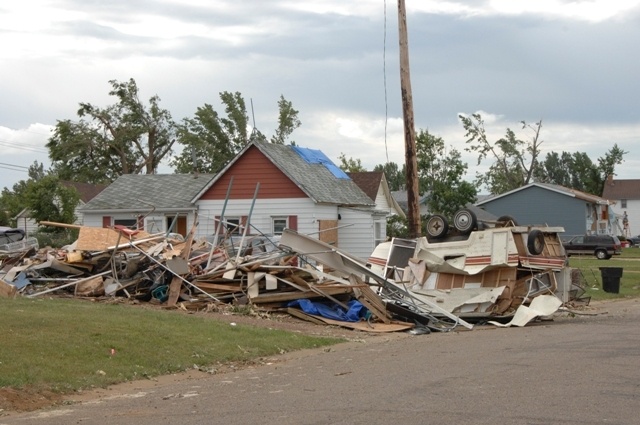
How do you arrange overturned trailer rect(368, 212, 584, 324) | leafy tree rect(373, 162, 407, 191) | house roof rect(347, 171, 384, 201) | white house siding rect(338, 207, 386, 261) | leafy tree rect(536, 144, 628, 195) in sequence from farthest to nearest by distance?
1. leafy tree rect(373, 162, 407, 191)
2. leafy tree rect(536, 144, 628, 195)
3. house roof rect(347, 171, 384, 201)
4. white house siding rect(338, 207, 386, 261)
5. overturned trailer rect(368, 212, 584, 324)

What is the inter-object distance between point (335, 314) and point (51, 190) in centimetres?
3240

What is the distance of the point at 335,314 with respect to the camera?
1989 cm

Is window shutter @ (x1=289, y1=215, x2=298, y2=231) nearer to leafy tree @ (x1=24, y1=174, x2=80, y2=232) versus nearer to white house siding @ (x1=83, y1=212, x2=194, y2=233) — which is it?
white house siding @ (x1=83, y1=212, x2=194, y2=233)

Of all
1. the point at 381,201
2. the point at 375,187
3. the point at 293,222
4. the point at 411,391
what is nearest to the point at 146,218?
the point at 293,222

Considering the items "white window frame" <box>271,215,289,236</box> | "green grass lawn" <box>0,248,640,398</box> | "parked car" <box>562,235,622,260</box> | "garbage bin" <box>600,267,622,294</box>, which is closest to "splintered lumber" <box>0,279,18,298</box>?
"green grass lawn" <box>0,248,640,398</box>

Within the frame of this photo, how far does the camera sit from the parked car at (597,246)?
6194 cm

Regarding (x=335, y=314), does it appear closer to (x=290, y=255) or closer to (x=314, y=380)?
(x=290, y=255)

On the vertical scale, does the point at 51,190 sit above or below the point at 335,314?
above

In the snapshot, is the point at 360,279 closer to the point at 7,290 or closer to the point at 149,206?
the point at 7,290

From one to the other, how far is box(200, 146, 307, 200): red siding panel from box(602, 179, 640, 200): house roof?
75.0 meters

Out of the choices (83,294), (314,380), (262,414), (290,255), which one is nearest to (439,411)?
(262,414)

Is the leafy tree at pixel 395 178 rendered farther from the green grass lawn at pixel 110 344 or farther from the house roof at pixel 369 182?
the green grass lawn at pixel 110 344

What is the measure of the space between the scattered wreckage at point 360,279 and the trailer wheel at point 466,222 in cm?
3

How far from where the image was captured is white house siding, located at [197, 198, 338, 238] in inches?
1371
